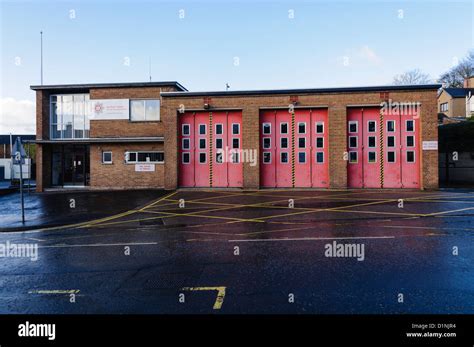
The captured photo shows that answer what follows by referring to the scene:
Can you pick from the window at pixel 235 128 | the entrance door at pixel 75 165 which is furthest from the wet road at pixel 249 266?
the entrance door at pixel 75 165

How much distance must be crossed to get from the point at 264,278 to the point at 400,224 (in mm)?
5842

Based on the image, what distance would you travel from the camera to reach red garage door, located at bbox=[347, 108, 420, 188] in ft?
60.5

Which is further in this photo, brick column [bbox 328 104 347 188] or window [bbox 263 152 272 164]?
window [bbox 263 152 272 164]

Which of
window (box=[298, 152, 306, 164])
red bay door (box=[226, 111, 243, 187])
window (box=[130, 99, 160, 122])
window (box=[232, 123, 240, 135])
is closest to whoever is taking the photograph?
window (box=[298, 152, 306, 164])

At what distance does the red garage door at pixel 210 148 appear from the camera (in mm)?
19391

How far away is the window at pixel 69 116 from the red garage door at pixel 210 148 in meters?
7.61

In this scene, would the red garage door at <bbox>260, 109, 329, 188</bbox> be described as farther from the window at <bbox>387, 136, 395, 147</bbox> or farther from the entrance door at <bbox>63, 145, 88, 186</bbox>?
the entrance door at <bbox>63, 145, 88, 186</bbox>

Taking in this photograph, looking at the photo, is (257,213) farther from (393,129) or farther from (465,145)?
(465,145)

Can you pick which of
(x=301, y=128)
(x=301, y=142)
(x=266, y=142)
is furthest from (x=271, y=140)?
(x=301, y=128)

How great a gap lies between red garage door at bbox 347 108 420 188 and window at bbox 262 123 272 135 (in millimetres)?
4524

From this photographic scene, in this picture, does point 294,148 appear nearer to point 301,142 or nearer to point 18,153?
point 301,142

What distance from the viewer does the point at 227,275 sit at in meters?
5.08

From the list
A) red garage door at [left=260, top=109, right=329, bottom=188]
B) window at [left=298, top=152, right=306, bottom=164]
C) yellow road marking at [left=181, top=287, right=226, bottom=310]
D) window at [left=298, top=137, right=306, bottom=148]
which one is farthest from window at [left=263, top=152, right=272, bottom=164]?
yellow road marking at [left=181, top=287, right=226, bottom=310]
